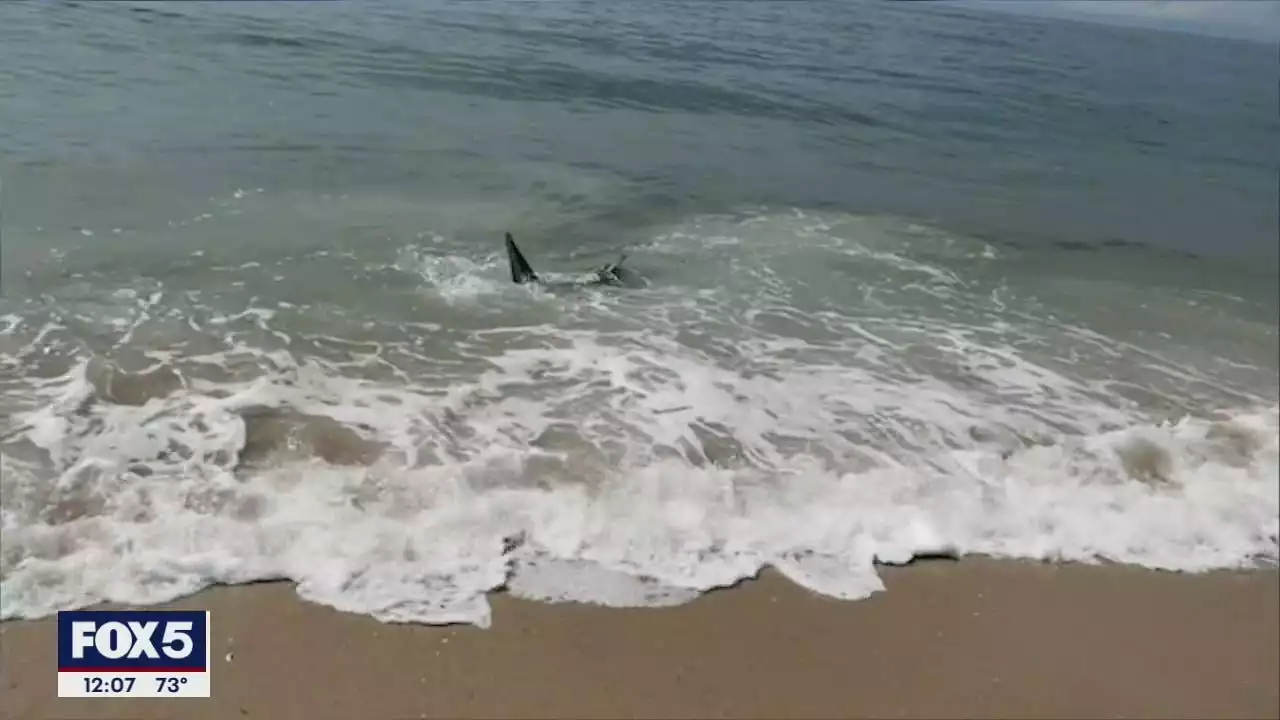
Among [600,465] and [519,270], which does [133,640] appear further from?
[519,270]

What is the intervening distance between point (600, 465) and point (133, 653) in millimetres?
2252

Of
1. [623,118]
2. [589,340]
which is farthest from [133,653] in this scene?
[623,118]

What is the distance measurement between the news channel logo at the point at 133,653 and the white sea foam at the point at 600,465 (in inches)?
6.5

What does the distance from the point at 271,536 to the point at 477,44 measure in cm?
1326

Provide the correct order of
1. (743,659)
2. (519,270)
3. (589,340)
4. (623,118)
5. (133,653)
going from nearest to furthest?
(133,653)
(743,659)
(589,340)
(519,270)
(623,118)

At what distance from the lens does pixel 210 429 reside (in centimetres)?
468

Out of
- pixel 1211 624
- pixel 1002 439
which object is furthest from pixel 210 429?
pixel 1211 624

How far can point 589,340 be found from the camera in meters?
6.07

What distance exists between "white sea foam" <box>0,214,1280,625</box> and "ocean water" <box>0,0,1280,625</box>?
0.02 m

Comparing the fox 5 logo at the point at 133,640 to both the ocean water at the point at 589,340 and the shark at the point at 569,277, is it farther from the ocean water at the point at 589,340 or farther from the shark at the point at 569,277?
the shark at the point at 569,277

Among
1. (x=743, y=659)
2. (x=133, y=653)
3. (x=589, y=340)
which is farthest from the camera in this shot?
(x=589, y=340)

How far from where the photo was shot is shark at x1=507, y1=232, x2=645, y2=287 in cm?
698

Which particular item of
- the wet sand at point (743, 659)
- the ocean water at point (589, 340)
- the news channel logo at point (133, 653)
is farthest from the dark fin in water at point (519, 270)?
the news channel logo at point (133, 653)

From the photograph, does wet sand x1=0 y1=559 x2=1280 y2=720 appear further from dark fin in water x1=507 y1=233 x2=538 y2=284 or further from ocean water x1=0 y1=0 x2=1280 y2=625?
dark fin in water x1=507 y1=233 x2=538 y2=284
